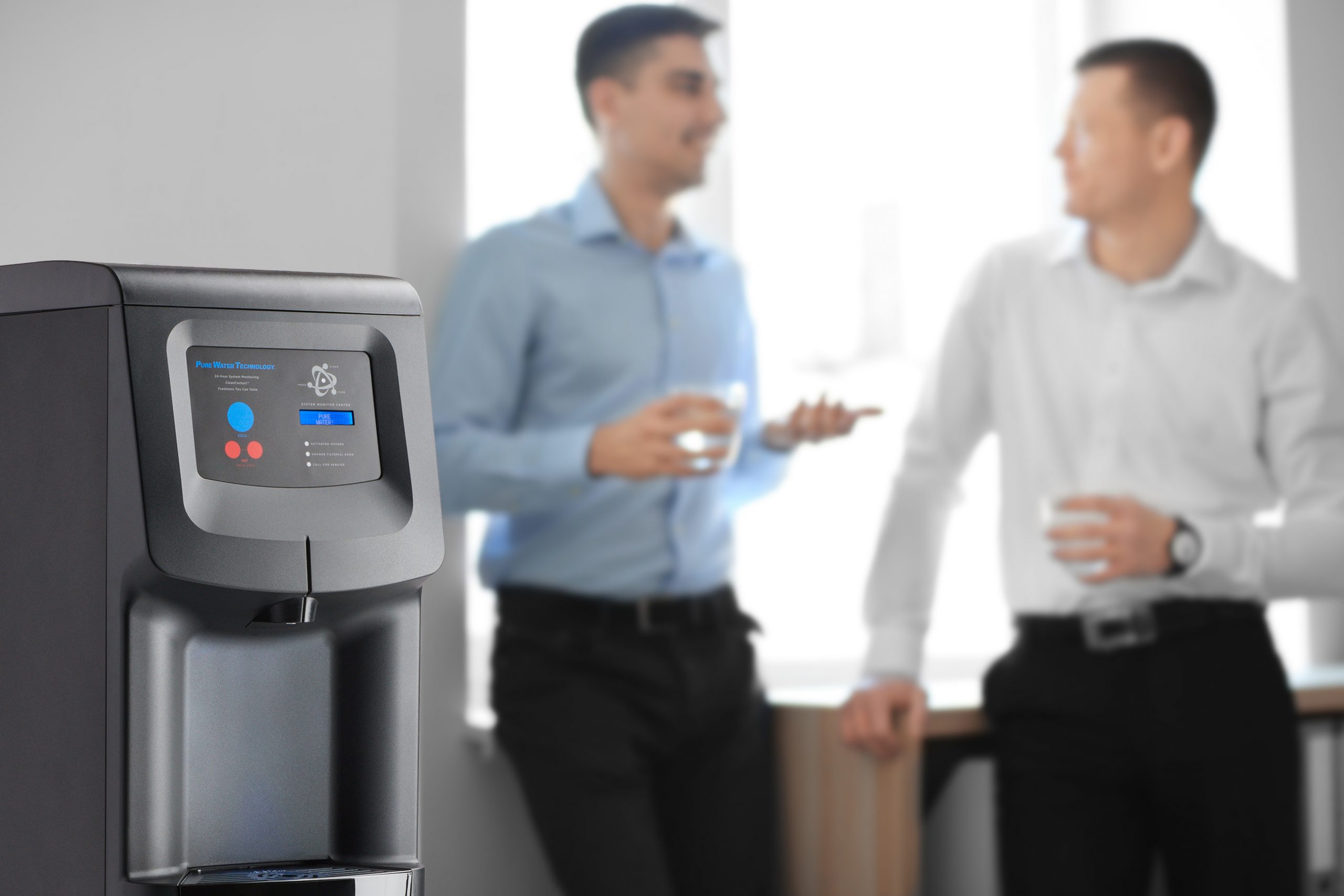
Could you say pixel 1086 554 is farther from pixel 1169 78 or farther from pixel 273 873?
pixel 273 873

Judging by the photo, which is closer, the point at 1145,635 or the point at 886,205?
the point at 1145,635

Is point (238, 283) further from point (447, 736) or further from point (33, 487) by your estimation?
point (447, 736)

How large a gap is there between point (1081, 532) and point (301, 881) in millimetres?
953

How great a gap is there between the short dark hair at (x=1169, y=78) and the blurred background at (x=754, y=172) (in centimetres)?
8

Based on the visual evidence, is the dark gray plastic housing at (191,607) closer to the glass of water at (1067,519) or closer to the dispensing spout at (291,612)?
the dispensing spout at (291,612)

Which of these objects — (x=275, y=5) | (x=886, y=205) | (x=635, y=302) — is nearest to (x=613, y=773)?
(x=635, y=302)

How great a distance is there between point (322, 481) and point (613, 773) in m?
0.73

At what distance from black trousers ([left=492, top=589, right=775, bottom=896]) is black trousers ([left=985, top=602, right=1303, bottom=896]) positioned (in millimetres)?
339

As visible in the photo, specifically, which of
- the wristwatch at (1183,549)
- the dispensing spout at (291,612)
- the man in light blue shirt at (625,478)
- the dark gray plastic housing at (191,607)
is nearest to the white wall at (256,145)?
the man in light blue shirt at (625,478)

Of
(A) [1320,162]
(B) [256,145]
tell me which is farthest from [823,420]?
(A) [1320,162]

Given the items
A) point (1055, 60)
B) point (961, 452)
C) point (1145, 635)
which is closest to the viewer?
point (1145, 635)

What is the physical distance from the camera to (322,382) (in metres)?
0.81

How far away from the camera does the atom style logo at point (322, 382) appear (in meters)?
0.80

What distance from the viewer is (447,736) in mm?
1603
